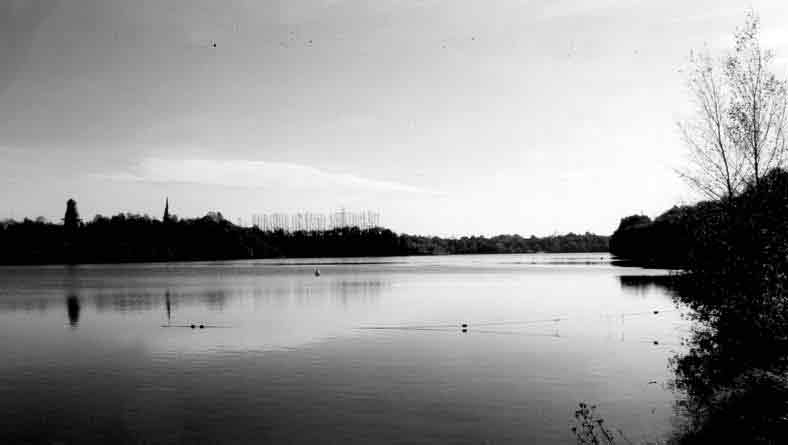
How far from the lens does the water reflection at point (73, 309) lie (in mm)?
49812

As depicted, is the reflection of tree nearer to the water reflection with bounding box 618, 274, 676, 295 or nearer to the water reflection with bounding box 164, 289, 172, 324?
the water reflection with bounding box 164, 289, 172, 324

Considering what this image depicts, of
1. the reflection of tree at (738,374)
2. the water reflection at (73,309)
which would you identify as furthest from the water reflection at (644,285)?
the water reflection at (73,309)

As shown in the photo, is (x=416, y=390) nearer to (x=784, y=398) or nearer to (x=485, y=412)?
(x=485, y=412)

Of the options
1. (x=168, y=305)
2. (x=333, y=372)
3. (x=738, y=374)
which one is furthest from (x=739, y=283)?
(x=168, y=305)

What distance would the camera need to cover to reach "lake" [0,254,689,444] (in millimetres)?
20797

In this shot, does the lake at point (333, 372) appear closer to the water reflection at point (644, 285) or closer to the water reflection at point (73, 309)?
the water reflection at point (73, 309)

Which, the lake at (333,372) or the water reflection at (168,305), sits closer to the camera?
the lake at (333,372)

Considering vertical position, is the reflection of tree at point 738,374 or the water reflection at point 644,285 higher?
the reflection of tree at point 738,374

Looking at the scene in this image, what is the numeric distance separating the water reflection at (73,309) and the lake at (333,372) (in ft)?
2.04

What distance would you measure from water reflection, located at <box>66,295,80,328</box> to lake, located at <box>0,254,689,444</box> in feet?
2.04

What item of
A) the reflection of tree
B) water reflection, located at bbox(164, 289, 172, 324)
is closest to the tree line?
the reflection of tree

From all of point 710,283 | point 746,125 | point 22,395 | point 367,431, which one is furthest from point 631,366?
point 22,395

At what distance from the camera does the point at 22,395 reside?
83.5 feet

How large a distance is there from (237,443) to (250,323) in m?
29.7
